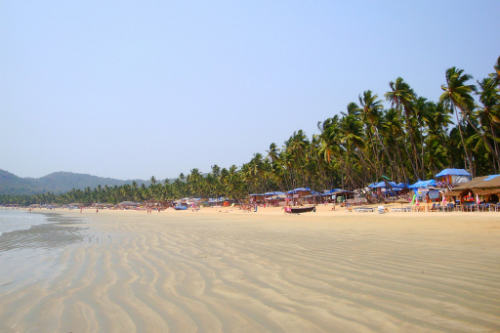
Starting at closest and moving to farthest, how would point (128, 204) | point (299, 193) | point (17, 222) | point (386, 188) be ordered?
1. point (17, 222)
2. point (386, 188)
3. point (299, 193)
4. point (128, 204)

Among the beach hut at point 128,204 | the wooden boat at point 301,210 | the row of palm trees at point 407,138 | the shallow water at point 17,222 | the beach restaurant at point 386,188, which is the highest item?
the row of palm trees at point 407,138

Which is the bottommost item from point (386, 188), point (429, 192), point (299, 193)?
point (429, 192)

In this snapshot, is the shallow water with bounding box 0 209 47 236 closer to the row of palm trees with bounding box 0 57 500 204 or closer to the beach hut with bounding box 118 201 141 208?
the row of palm trees with bounding box 0 57 500 204

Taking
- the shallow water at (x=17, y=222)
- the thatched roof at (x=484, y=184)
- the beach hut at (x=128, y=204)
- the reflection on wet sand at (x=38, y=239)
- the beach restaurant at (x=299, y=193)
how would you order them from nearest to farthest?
the reflection on wet sand at (x=38, y=239) < the thatched roof at (x=484, y=184) < the shallow water at (x=17, y=222) < the beach restaurant at (x=299, y=193) < the beach hut at (x=128, y=204)

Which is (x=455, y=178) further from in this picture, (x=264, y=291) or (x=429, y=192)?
(x=264, y=291)

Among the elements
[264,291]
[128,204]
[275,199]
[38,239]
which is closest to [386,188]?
[275,199]

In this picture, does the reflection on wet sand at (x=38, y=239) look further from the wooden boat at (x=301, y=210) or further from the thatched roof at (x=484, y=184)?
the thatched roof at (x=484, y=184)

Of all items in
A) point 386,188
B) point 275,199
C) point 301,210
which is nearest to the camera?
point 301,210

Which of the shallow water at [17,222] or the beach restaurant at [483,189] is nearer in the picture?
the beach restaurant at [483,189]

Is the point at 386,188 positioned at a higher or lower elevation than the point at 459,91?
lower

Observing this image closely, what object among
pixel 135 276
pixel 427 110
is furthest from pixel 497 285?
pixel 427 110

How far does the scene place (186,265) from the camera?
6.73 metres

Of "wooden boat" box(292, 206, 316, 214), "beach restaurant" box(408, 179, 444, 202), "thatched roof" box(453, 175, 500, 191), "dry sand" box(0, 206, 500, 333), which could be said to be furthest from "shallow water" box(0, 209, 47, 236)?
"beach restaurant" box(408, 179, 444, 202)

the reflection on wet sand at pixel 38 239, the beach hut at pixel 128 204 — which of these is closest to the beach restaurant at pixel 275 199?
the reflection on wet sand at pixel 38 239
